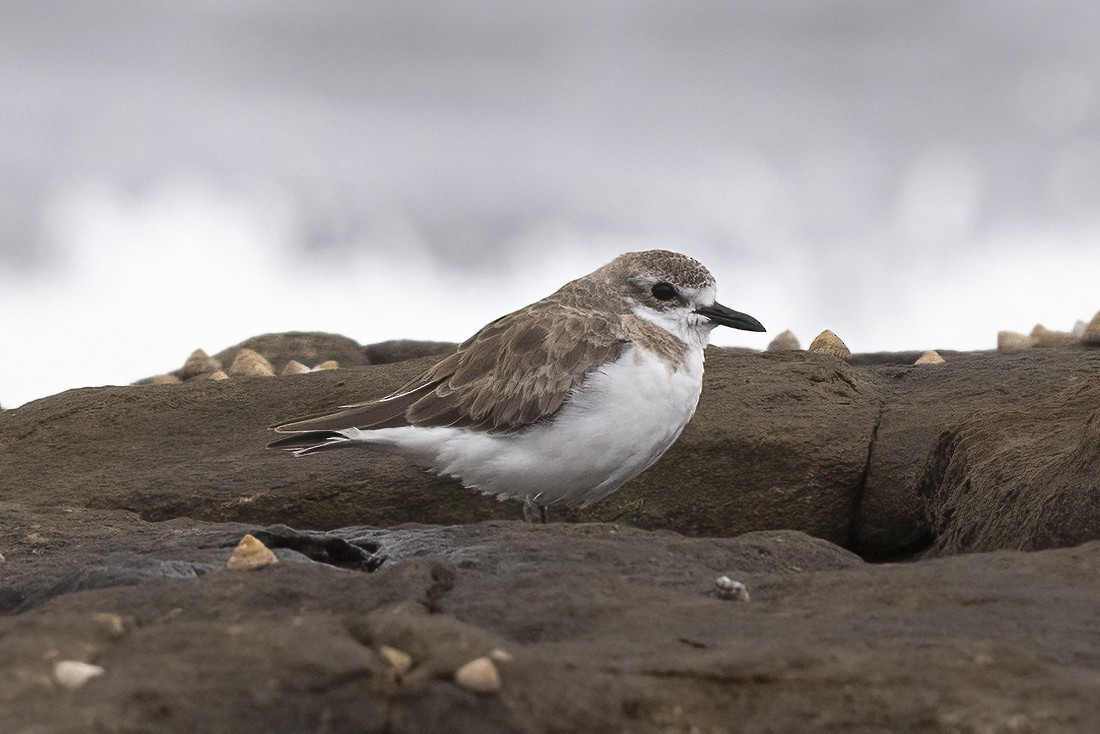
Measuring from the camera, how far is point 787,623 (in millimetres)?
3967

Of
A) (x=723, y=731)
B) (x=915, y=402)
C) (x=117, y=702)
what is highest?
(x=915, y=402)

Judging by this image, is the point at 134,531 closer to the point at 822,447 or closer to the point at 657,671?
the point at 657,671

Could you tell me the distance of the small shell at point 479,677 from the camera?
3.29 meters

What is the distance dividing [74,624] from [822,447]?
20.0ft

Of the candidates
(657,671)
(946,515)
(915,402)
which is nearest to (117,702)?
(657,671)

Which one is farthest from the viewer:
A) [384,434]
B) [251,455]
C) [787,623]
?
[251,455]

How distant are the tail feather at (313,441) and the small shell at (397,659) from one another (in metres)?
4.28

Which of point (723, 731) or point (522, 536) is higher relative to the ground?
point (522, 536)

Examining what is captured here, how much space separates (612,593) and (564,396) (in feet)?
10.1

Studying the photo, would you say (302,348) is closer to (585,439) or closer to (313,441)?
(313,441)

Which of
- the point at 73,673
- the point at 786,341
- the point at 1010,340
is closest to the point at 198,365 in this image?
the point at 786,341

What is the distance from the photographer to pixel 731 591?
176 inches

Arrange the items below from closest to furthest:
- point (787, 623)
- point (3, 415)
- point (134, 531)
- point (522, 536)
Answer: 1. point (787, 623)
2. point (522, 536)
3. point (134, 531)
4. point (3, 415)

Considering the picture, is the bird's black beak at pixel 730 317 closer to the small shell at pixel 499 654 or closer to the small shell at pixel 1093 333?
the small shell at pixel 499 654
